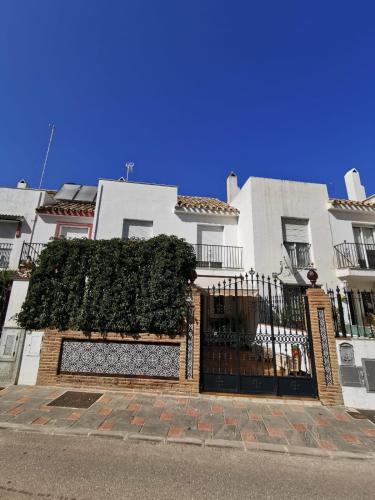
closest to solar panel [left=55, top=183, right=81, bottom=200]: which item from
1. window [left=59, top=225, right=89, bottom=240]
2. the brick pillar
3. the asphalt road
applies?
window [left=59, top=225, right=89, bottom=240]

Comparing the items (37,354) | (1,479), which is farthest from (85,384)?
(1,479)

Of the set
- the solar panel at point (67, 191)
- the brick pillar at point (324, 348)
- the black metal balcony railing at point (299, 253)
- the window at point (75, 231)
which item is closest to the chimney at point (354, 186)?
the black metal balcony railing at point (299, 253)

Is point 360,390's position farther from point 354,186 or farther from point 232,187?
point 354,186

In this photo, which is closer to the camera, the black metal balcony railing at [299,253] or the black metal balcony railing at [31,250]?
the black metal balcony railing at [299,253]

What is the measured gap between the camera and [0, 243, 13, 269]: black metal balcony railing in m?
14.4

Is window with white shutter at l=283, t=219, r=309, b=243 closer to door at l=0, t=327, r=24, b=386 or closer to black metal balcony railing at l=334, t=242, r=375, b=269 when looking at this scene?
black metal balcony railing at l=334, t=242, r=375, b=269

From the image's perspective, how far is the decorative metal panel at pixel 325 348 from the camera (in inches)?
254

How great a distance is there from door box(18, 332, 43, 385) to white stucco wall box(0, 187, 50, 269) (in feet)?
29.9

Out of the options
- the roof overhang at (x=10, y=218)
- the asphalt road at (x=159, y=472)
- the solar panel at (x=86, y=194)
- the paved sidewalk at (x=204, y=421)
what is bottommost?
the asphalt road at (x=159, y=472)

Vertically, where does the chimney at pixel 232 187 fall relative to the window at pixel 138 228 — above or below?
above

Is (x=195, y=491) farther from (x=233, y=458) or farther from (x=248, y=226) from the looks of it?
(x=248, y=226)

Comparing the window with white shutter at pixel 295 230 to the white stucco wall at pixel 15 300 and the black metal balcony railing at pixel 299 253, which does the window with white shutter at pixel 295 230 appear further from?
the white stucco wall at pixel 15 300

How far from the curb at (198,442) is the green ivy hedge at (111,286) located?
2743mm

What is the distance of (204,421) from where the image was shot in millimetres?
5207
